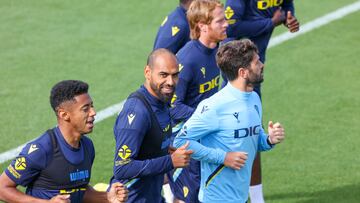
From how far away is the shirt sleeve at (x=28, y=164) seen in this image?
6.44 m

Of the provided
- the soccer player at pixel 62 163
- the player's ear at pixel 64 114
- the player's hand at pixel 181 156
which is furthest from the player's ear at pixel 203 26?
the player's ear at pixel 64 114

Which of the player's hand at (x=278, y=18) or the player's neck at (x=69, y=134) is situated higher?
the player's hand at (x=278, y=18)

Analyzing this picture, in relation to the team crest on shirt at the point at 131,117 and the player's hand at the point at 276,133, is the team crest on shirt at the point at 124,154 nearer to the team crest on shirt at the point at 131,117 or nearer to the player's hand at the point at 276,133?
the team crest on shirt at the point at 131,117

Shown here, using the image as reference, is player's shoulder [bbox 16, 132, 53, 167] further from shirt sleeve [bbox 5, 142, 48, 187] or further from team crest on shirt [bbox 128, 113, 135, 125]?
team crest on shirt [bbox 128, 113, 135, 125]

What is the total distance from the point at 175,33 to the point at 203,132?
2.64 m

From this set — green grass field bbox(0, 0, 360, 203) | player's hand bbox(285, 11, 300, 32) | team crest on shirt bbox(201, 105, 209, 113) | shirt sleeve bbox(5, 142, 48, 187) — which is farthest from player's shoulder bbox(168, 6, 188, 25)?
shirt sleeve bbox(5, 142, 48, 187)

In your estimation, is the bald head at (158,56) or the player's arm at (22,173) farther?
the bald head at (158,56)

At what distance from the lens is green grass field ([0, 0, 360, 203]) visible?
10.3 m

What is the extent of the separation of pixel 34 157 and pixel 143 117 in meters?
0.96

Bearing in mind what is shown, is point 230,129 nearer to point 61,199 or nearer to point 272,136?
point 272,136

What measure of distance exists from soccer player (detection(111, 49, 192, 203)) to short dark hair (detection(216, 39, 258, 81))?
421 millimetres

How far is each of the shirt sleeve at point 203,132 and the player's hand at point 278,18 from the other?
3.33 meters

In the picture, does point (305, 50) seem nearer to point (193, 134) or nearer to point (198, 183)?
point (198, 183)

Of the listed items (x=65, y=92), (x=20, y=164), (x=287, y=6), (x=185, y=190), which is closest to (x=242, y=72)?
(x=65, y=92)
